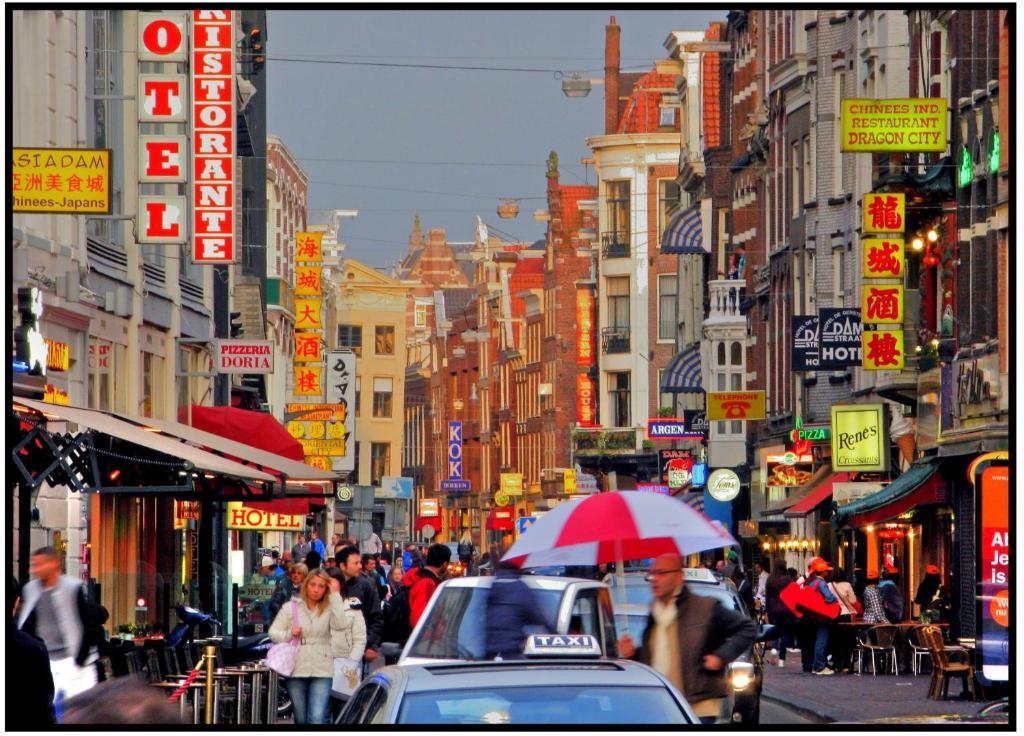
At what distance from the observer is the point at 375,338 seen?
A: 120625 millimetres

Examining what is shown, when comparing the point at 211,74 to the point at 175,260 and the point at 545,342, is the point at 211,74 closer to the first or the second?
the point at 175,260

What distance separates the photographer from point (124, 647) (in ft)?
64.6

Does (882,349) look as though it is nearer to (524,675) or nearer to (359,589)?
(359,589)

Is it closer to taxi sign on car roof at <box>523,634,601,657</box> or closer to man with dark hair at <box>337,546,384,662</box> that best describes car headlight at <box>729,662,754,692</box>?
man with dark hair at <box>337,546,384,662</box>

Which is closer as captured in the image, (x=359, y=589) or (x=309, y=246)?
(x=359, y=589)

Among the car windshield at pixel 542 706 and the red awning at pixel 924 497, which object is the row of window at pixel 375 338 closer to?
the red awning at pixel 924 497

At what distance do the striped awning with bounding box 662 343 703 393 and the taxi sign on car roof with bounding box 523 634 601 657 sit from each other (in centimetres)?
5185

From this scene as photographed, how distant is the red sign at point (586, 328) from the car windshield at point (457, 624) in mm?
79307

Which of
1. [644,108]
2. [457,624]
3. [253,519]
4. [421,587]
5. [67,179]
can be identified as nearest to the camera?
[457,624]

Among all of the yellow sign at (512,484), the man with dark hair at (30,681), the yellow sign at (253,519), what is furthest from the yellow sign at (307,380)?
the man with dark hair at (30,681)

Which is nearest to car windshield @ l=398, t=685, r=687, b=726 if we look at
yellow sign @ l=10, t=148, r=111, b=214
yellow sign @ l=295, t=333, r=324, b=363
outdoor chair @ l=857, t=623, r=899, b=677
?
yellow sign @ l=10, t=148, r=111, b=214

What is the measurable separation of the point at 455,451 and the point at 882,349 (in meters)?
108

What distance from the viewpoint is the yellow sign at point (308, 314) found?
218 feet

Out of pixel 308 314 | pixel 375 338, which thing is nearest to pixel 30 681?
pixel 308 314
